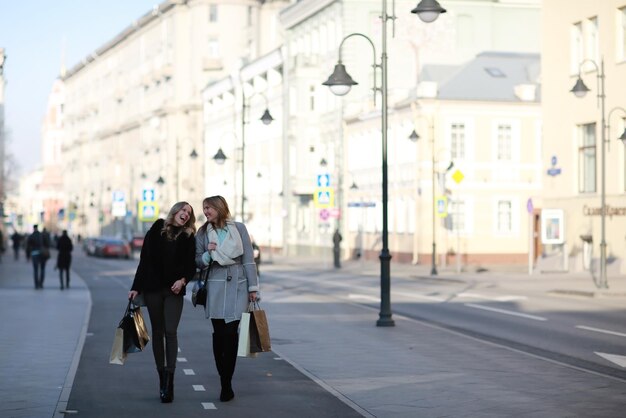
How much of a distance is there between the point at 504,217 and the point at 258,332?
53.9m

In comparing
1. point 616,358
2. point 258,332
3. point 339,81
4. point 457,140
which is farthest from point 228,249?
point 457,140

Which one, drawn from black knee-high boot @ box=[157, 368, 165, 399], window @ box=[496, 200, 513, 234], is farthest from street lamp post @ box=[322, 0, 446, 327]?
window @ box=[496, 200, 513, 234]

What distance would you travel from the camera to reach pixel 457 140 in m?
64.4

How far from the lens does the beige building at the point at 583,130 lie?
45.8 m

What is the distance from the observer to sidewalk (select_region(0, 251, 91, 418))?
12219mm

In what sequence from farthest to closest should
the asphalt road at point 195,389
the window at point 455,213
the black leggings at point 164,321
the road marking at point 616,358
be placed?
the window at point 455,213 → the road marking at point 616,358 → the black leggings at point 164,321 → the asphalt road at point 195,389

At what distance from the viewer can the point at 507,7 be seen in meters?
79.6

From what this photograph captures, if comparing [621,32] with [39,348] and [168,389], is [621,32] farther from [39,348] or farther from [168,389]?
[168,389]

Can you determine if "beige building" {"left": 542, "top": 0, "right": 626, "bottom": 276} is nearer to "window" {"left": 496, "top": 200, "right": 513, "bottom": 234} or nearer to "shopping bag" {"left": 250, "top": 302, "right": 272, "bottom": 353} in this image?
→ "window" {"left": 496, "top": 200, "right": 513, "bottom": 234}

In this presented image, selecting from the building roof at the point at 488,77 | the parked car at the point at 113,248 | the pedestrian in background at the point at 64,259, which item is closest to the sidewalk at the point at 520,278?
the building roof at the point at 488,77

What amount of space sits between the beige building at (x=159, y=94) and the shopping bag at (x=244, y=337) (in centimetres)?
8861

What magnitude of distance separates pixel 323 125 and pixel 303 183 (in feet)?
12.7

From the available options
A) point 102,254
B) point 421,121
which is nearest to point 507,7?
point 421,121

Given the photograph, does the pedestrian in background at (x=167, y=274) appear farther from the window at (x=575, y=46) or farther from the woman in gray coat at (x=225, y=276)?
the window at (x=575, y=46)
